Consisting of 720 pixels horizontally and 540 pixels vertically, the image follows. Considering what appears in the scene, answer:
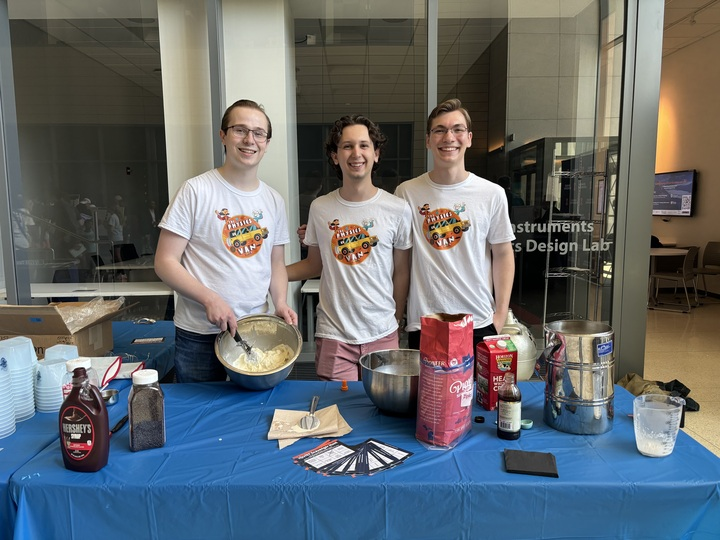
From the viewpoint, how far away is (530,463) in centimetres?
114

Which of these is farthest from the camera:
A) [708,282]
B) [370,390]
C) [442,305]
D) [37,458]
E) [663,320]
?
[708,282]

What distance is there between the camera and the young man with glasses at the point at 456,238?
6.15 feet

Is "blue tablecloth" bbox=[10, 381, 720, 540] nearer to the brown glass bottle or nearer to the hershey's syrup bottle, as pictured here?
the brown glass bottle

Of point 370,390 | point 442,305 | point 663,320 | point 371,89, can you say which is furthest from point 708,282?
point 370,390

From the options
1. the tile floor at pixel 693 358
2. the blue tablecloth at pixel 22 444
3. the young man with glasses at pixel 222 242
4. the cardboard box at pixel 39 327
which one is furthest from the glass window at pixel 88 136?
the tile floor at pixel 693 358

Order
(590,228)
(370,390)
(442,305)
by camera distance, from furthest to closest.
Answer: (590,228), (442,305), (370,390)

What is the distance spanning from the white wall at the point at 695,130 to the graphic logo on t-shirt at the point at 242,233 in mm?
7628

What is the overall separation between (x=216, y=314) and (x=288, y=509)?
698 millimetres

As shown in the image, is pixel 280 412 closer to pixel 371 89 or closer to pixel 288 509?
pixel 288 509

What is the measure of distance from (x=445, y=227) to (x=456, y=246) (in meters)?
0.08

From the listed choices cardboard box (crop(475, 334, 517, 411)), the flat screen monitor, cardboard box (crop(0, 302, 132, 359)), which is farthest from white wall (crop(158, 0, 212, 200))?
the flat screen monitor

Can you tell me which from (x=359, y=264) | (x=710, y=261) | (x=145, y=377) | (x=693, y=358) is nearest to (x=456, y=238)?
(x=359, y=264)

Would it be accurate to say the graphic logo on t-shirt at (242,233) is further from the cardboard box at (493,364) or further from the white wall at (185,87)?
the white wall at (185,87)

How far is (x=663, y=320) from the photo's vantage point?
604cm
